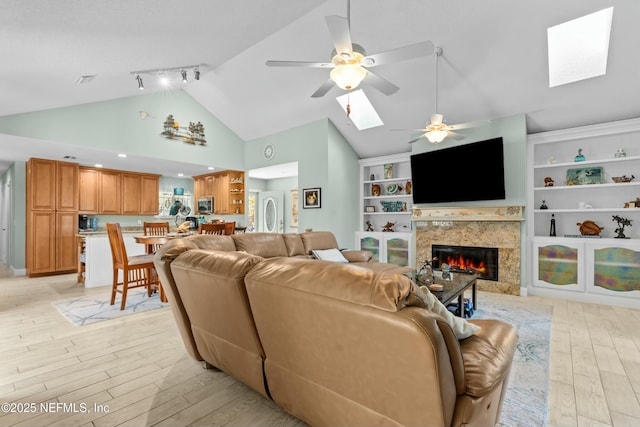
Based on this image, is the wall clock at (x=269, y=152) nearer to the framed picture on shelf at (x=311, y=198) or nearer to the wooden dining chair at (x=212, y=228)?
the framed picture on shelf at (x=311, y=198)

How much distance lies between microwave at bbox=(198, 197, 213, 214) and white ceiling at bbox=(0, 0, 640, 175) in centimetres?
278

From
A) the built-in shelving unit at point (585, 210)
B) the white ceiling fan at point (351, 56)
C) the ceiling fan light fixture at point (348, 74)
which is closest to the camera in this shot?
the white ceiling fan at point (351, 56)

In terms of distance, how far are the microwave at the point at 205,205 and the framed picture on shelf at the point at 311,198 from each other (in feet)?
9.81

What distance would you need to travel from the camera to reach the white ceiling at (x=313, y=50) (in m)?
2.78

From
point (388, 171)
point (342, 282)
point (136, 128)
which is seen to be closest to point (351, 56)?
point (342, 282)

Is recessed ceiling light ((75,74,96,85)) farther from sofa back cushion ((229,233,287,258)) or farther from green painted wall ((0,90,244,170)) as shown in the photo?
sofa back cushion ((229,233,287,258))

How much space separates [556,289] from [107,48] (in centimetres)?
A: 649

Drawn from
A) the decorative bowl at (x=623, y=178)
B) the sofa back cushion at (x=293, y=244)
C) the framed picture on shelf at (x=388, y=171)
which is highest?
the framed picture on shelf at (x=388, y=171)

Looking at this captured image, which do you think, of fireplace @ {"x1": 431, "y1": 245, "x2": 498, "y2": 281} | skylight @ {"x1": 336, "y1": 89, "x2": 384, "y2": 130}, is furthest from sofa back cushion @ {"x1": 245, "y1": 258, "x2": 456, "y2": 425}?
skylight @ {"x1": 336, "y1": 89, "x2": 384, "y2": 130}

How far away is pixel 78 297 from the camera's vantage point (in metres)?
4.36

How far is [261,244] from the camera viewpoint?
147 inches

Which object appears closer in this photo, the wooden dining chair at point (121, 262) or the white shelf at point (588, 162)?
the wooden dining chair at point (121, 262)

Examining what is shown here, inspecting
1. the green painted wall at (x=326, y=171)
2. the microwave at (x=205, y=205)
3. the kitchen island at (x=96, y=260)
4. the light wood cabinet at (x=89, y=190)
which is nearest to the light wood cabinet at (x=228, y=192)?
the microwave at (x=205, y=205)

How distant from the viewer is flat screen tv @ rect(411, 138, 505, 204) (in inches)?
184
